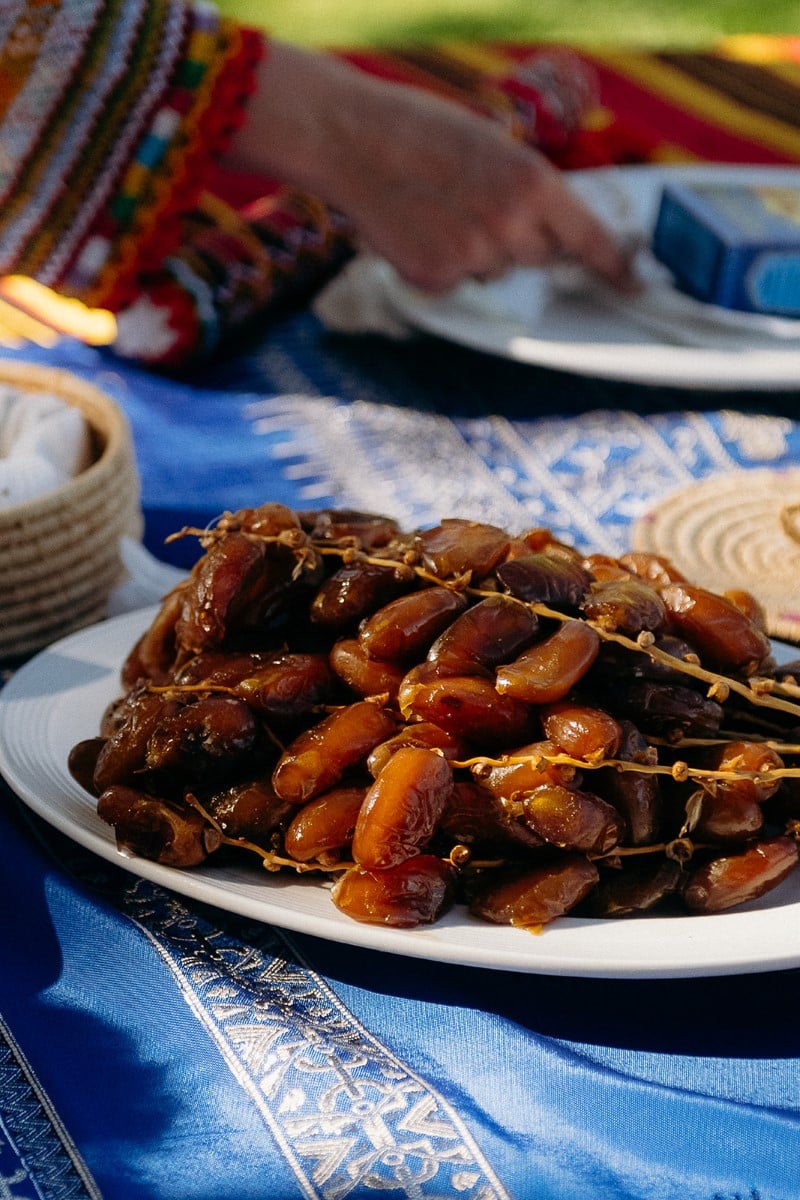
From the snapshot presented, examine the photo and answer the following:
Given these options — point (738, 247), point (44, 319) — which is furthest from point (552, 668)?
point (44, 319)

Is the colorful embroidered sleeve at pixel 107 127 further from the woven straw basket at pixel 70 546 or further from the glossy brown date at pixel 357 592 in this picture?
the glossy brown date at pixel 357 592

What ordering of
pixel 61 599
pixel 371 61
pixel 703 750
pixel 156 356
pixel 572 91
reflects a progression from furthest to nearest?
pixel 371 61 → pixel 572 91 → pixel 156 356 → pixel 61 599 → pixel 703 750

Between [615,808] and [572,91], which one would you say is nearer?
[615,808]

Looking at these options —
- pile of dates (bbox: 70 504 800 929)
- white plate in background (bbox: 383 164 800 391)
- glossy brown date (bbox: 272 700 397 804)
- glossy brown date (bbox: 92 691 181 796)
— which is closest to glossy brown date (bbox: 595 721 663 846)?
pile of dates (bbox: 70 504 800 929)

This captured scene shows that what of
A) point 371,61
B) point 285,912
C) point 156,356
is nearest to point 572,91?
point 371,61

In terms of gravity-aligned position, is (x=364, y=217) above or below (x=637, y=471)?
above

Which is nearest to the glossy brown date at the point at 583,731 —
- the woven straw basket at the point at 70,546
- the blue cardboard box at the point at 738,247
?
the woven straw basket at the point at 70,546

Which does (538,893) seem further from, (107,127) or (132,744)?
(107,127)

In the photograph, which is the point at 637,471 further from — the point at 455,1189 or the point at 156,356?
the point at 455,1189
